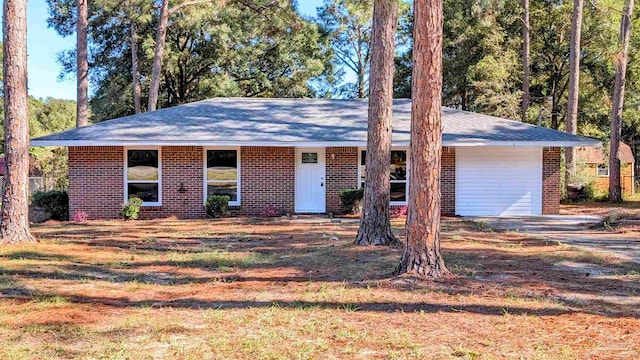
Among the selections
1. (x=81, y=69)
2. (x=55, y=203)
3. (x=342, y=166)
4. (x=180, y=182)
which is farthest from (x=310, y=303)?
(x=81, y=69)

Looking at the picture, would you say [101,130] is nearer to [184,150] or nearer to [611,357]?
[184,150]

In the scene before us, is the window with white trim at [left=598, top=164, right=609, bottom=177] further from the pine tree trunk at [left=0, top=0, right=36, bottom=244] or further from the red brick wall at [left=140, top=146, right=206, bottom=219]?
the pine tree trunk at [left=0, top=0, right=36, bottom=244]

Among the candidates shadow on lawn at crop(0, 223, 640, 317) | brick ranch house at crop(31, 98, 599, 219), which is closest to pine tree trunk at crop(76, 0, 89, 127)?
brick ranch house at crop(31, 98, 599, 219)

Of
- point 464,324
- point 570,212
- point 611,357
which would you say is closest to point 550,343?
point 611,357

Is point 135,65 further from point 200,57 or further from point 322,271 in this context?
point 322,271

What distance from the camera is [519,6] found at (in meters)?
26.5

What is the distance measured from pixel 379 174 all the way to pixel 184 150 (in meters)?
8.38

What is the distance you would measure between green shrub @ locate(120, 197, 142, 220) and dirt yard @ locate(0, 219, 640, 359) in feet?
16.6

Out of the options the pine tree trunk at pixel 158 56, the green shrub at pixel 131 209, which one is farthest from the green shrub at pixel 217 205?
the pine tree trunk at pixel 158 56

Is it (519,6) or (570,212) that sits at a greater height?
(519,6)

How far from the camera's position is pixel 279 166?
16.0m

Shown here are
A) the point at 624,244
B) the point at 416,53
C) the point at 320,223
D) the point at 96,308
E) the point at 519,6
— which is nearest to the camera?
the point at 96,308

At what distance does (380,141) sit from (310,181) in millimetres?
7357

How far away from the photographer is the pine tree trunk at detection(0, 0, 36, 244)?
9531mm
